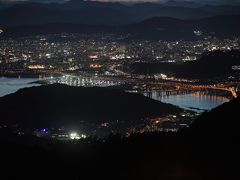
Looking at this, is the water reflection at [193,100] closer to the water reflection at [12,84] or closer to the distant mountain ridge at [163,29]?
the water reflection at [12,84]

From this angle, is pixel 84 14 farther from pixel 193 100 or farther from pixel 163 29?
pixel 193 100

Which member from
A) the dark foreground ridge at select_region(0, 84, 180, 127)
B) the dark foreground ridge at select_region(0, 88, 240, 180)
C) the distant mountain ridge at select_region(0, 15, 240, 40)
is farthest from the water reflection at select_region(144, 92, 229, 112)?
the distant mountain ridge at select_region(0, 15, 240, 40)

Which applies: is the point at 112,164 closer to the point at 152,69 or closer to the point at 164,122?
the point at 164,122

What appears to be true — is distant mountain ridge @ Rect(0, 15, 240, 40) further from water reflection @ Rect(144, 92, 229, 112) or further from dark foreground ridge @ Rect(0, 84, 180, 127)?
dark foreground ridge @ Rect(0, 84, 180, 127)

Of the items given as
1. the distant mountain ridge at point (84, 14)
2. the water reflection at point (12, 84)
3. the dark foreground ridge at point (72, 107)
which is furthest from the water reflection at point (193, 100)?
A: the distant mountain ridge at point (84, 14)

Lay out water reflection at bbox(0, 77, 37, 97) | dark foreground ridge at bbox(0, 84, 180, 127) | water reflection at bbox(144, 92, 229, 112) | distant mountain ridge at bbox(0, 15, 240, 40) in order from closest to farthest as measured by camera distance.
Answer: dark foreground ridge at bbox(0, 84, 180, 127) → water reflection at bbox(144, 92, 229, 112) → water reflection at bbox(0, 77, 37, 97) → distant mountain ridge at bbox(0, 15, 240, 40)

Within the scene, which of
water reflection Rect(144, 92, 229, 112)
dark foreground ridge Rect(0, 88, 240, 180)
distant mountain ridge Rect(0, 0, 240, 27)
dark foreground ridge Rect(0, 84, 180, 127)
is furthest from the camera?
distant mountain ridge Rect(0, 0, 240, 27)
